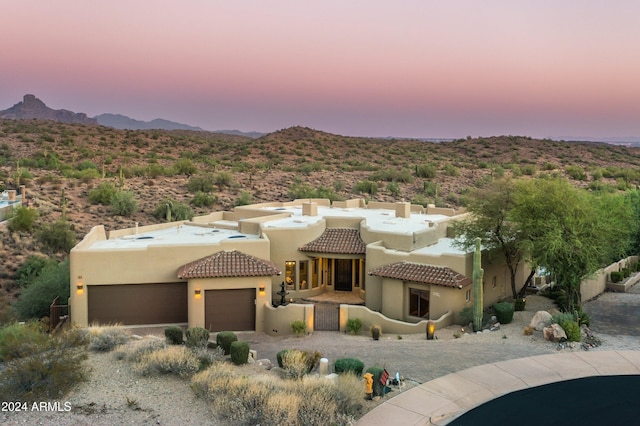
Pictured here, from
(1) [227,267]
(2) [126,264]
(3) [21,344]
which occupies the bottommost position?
(3) [21,344]

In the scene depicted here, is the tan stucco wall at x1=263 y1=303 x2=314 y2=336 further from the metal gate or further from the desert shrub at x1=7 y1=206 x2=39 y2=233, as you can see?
the desert shrub at x1=7 y1=206 x2=39 y2=233

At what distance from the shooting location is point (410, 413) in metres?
15.1

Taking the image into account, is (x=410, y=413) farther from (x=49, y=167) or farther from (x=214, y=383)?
(x=49, y=167)

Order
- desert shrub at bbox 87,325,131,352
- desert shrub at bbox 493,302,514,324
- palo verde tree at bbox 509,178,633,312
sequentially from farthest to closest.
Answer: desert shrub at bbox 493,302,514,324, palo verde tree at bbox 509,178,633,312, desert shrub at bbox 87,325,131,352

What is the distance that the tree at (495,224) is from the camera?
92.1 feet

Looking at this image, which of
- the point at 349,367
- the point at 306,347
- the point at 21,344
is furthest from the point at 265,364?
the point at 21,344

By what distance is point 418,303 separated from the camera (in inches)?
1069

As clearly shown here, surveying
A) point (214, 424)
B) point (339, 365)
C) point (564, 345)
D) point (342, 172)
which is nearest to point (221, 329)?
point (339, 365)

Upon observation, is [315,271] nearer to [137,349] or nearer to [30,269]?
[137,349]

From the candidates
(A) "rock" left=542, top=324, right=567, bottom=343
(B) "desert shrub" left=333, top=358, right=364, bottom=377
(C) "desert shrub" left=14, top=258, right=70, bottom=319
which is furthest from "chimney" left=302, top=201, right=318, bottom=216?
(B) "desert shrub" left=333, top=358, right=364, bottom=377

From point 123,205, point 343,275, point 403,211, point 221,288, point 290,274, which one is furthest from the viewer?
point 123,205

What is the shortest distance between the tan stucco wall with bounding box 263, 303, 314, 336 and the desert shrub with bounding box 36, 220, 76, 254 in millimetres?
19221

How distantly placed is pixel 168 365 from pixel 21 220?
95.5 feet

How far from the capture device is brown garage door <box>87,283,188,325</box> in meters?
26.0
